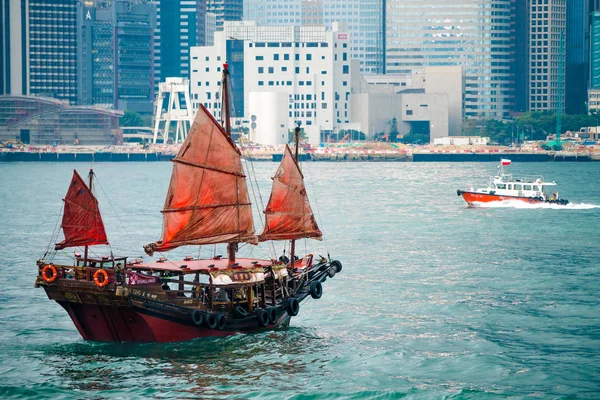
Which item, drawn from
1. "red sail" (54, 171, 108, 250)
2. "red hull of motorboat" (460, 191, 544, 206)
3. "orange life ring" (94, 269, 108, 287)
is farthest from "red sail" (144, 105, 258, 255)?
"red hull of motorboat" (460, 191, 544, 206)

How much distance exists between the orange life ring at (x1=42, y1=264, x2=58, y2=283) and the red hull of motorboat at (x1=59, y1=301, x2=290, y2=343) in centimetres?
102

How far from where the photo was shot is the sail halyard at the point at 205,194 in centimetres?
4169

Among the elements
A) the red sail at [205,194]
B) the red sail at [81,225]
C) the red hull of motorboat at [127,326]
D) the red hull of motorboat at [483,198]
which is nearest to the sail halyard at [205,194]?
the red sail at [205,194]

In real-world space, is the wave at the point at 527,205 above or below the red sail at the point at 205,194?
below

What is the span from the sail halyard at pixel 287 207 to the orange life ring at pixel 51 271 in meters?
9.92

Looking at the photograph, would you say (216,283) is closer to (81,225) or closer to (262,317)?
(262,317)

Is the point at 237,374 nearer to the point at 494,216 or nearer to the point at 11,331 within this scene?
the point at 11,331

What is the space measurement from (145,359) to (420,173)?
155 meters

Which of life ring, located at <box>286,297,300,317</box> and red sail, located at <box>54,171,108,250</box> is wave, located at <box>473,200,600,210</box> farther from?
red sail, located at <box>54,171,108,250</box>

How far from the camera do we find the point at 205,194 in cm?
4216

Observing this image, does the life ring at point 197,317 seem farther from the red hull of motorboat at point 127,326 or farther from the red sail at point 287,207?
the red sail at point 287,207

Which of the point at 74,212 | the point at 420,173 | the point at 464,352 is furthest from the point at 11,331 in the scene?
the point at 420,173

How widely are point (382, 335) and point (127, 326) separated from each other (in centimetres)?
888

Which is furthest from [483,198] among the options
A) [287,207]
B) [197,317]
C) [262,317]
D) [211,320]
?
[197,317]
